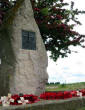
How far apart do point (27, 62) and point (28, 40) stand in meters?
0.87

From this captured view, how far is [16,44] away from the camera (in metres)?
9.91

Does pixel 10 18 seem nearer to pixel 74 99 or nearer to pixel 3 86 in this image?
pixel 3 86

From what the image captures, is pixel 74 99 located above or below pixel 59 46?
below

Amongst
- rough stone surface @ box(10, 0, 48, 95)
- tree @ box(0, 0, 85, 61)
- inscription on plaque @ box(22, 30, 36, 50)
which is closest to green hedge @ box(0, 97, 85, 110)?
rough stone surface @ box(10, 0, 48, 95)

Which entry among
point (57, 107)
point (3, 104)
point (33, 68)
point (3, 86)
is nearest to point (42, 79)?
point (33, 68)

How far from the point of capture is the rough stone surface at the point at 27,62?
32.2 ft

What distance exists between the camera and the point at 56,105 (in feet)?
27.8

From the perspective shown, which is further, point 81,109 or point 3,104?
point 81,109

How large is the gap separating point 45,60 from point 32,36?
1.00 metres

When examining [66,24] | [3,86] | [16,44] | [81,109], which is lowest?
[81,109]

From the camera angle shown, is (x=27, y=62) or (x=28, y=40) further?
(x=28, y=40)

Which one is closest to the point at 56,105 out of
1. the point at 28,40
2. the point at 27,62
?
the point at 27,62

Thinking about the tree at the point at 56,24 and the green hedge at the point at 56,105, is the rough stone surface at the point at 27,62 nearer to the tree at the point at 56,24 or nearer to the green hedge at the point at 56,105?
the green hedge at the point at 56,105

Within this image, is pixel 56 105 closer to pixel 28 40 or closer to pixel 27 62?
pixel 27 62
